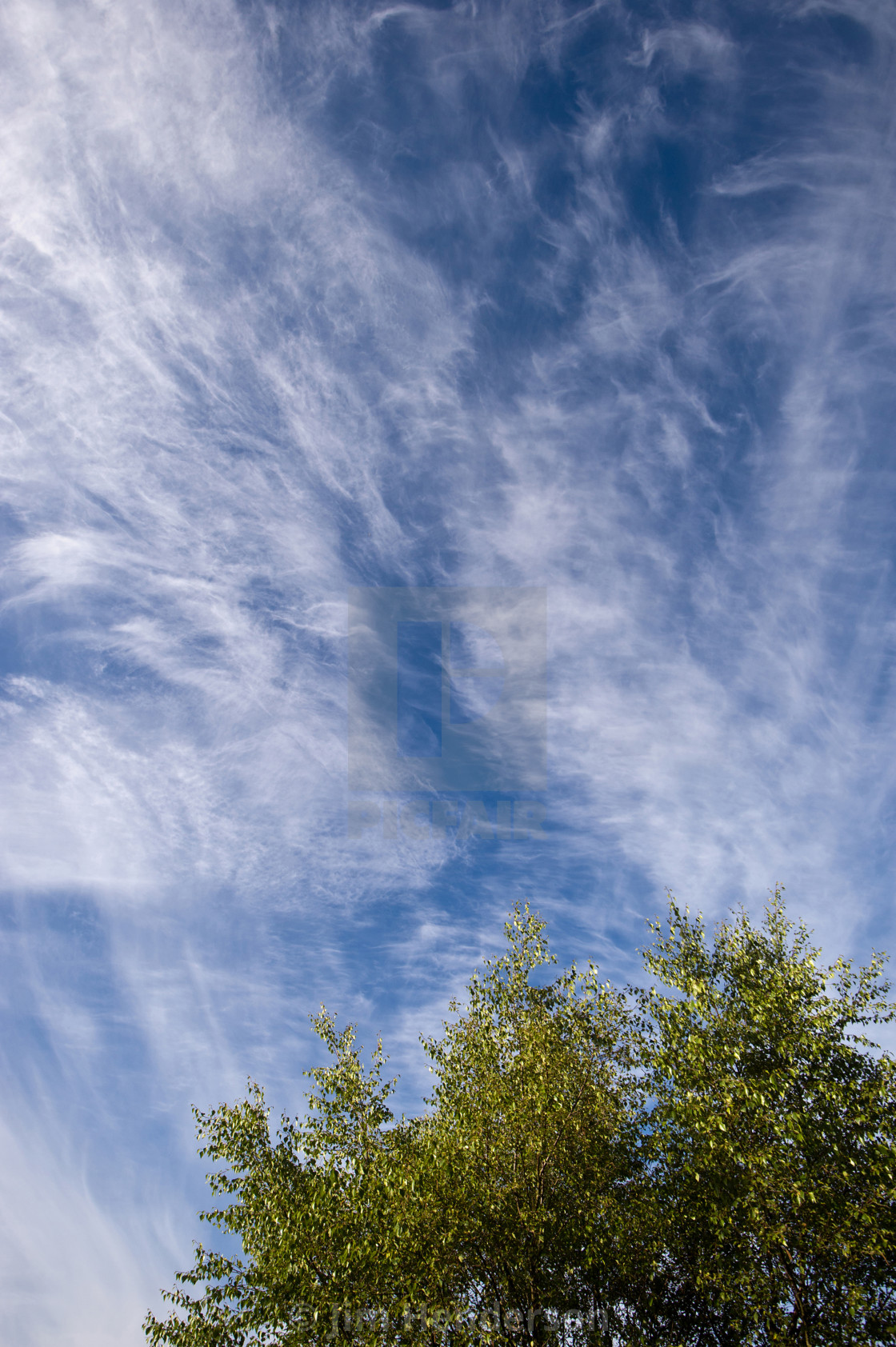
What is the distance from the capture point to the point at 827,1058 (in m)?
21.3

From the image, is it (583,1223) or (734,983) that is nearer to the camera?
(583,1223)

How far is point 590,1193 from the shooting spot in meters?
19.2

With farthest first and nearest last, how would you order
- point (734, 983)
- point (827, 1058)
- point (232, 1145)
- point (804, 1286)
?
point (734, 983), point (232, 1145), point (827, 1058), point (804, 1286)

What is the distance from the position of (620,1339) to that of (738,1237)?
574 cm

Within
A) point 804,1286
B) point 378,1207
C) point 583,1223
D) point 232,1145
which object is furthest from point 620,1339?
point 232,1145

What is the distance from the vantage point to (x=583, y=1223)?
1964cm

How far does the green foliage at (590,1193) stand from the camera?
1739cm

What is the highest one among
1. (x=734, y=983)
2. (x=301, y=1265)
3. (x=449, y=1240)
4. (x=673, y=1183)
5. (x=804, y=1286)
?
(x=734, y=983)

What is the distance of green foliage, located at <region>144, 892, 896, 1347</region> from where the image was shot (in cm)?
1739

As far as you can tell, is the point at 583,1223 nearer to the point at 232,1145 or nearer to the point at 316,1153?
the point at 316,1153

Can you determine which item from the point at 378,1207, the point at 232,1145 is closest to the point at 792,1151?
the point at 378,1207

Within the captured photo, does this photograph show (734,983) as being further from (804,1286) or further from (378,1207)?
(378,1207)

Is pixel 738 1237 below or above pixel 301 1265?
above

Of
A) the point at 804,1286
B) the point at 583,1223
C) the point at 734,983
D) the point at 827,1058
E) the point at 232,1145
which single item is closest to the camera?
the point at 804,1286
